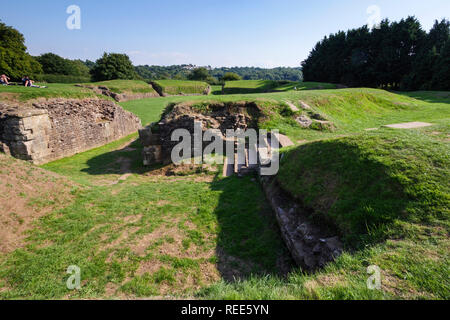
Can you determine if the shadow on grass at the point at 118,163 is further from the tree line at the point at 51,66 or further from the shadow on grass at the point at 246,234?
the tree line at the point at 51,66

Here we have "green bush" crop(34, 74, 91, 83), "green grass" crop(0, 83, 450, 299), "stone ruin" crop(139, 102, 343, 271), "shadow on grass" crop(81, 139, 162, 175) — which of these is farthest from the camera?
"green bush" crop(34, 74, 91, 83)

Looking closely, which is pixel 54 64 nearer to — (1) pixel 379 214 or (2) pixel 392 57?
(1) pixel 379 214

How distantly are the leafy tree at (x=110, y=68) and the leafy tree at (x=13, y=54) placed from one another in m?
15.1

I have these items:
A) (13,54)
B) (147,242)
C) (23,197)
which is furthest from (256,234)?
(13,54)

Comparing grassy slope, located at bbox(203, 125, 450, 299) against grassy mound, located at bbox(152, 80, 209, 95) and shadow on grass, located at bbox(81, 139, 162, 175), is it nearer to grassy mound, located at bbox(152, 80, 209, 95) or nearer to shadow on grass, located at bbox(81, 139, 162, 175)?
shadow on grass, located at bbox(81, 139, 162, 175)

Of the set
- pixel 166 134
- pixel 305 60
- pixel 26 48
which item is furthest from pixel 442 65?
pixel 26 48

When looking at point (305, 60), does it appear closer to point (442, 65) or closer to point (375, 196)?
point (442, 65)

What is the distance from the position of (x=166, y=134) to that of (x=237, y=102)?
15.0 feet

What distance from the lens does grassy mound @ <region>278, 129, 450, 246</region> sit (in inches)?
128

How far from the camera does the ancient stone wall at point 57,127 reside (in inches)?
397

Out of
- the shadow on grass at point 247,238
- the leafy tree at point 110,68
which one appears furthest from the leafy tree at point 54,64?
the shadow on grass at point 247,238

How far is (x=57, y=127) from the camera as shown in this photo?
11930 mm

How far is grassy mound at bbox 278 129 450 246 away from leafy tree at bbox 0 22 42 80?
1863 inches

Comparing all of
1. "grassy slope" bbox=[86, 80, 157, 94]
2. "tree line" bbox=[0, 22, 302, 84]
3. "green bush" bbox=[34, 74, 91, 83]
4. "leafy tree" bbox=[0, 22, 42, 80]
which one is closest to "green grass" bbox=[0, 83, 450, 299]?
"grassy slope" bbox=[86, 80, 157, 94]
